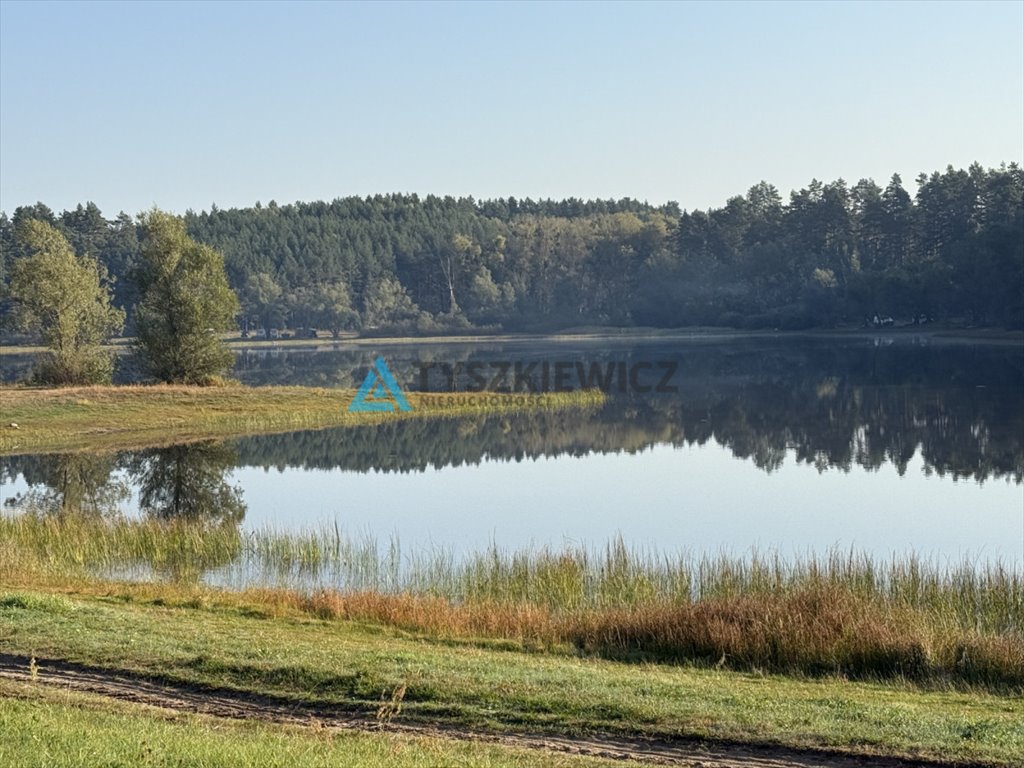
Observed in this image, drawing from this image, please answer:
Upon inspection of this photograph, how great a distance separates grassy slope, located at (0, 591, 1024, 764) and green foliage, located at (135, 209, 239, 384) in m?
43.5

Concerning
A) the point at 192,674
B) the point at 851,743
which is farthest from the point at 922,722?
the point at 192,674

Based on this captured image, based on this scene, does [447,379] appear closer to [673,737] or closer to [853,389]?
[853,389]

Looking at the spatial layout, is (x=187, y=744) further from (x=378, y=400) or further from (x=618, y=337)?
(x=618, y=337)

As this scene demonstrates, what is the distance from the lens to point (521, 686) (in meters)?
10.8

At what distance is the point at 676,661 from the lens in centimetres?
1359

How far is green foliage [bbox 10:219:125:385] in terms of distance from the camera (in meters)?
55.9

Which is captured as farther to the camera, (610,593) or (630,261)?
(630,261)

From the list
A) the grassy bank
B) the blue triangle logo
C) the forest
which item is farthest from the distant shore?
the grassy bank

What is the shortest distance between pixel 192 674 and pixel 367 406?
43534mm

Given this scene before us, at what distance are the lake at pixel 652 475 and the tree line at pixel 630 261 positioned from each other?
39.5 metres

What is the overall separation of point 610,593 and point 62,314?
4509cm

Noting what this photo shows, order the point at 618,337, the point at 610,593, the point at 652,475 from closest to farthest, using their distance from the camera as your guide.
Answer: the point at 610,593, the point at 652,475, the point at 618,337

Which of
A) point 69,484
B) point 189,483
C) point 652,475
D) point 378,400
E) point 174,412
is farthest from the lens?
point 378,400

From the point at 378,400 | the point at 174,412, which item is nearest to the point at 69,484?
the point at 174,412
